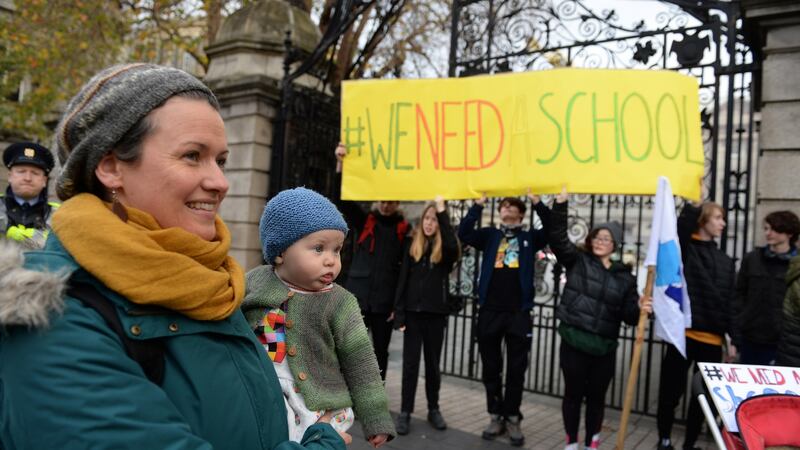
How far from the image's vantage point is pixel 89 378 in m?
0.96

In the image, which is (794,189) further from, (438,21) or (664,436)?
(438,21)

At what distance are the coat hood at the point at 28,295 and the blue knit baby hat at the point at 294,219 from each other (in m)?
1.28

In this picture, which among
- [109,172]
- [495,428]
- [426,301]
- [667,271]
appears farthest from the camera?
[426,301]

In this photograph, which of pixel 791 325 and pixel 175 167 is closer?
pixel 175 167

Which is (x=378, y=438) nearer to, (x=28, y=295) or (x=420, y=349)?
(x=28, y=295)

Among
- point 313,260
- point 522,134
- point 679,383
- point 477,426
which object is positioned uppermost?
point 522,134

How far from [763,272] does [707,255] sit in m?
0.43

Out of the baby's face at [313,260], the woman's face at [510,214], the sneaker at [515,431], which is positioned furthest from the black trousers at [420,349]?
the baby's face at [313,260]

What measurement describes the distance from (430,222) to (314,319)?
3.16m

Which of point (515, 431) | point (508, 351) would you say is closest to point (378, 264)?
point (508, 351)

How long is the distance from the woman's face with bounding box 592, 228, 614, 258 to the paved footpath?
1804 millimetres

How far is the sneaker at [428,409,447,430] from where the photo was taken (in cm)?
540

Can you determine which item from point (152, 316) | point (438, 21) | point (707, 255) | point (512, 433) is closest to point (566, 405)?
point (512, 433)

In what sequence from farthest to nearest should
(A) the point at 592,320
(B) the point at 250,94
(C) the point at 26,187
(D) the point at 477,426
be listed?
(B) the point at 250,94
(D) the point at 477,426
(A) the point at 592,320
(C) the point at 26,187
